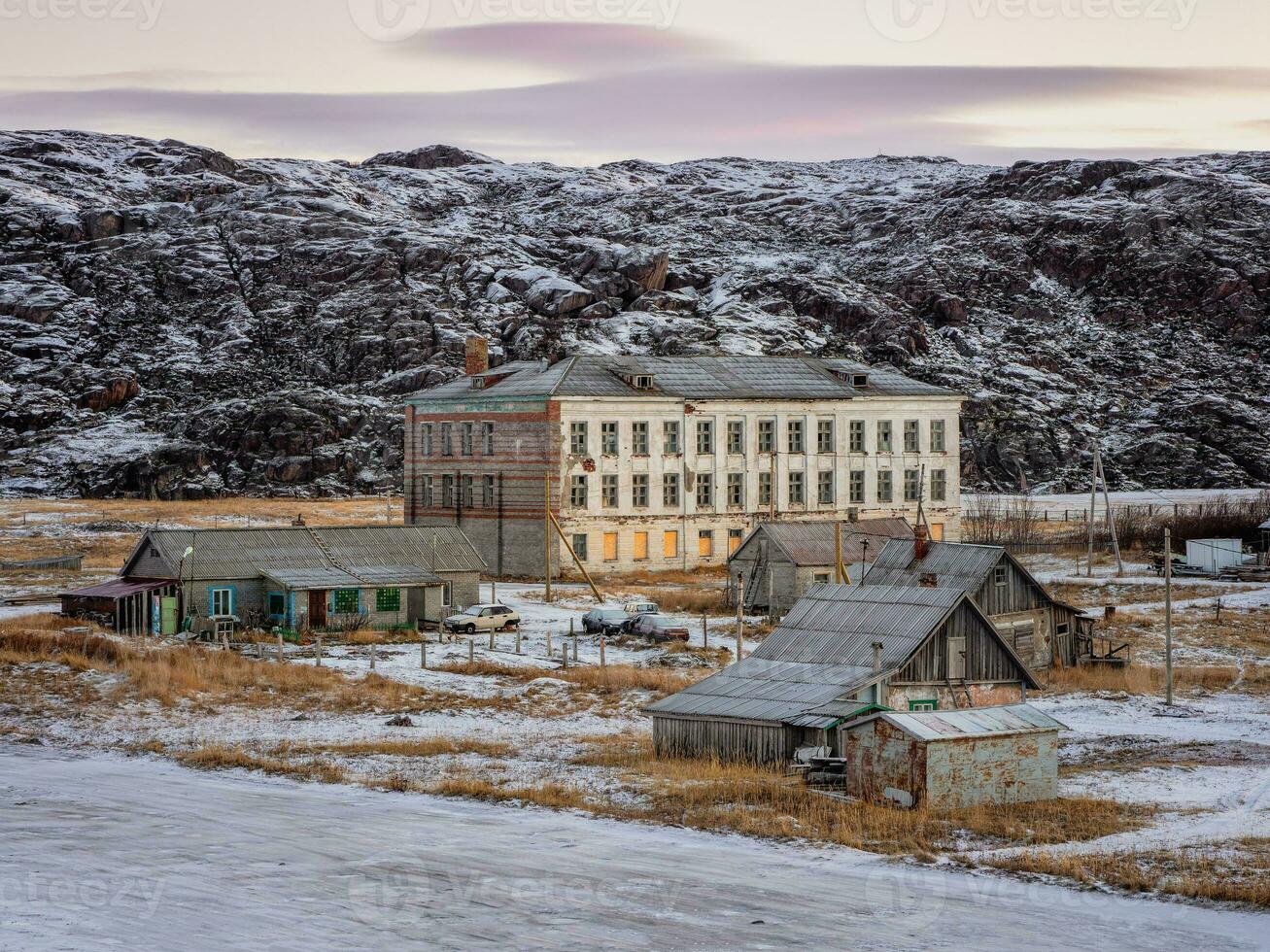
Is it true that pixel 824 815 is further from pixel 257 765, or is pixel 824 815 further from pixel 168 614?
pixel 168 614

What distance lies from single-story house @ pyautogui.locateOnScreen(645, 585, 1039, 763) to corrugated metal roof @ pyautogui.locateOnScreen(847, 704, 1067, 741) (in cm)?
233

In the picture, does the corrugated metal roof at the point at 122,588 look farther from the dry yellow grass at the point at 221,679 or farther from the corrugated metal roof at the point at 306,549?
the dry yellow grass at the point at 221,679

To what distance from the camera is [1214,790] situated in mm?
34406

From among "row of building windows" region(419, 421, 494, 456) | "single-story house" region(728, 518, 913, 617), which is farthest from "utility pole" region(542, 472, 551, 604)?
"single-story house" region(728, 518, 913, 617)

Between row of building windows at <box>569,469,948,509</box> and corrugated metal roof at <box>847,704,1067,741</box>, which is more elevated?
row of building windows at <box>569,469,948,509</box>

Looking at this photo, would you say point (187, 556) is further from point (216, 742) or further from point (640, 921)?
point (640, 921)

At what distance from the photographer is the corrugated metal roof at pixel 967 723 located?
3188 cm

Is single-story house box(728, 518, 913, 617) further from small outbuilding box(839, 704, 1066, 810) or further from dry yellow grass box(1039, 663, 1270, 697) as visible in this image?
small outbuilding box(839, 704, 1066, 810)

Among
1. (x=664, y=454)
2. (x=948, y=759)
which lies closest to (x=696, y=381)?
(x=664, y=454)

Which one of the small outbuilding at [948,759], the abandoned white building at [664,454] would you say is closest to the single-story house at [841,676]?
the small outbuilding at [948,759]

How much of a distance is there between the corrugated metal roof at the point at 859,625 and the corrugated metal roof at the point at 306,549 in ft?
82.6

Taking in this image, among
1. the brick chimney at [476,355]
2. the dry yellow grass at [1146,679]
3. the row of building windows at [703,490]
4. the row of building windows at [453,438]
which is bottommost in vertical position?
the dry yellow grass at [1146,679]

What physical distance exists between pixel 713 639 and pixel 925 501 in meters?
36.6

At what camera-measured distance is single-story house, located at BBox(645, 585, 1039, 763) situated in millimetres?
35688
